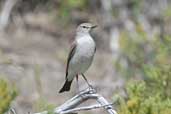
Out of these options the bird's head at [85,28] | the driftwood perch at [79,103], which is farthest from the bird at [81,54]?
the driftwood perch at [79,103]

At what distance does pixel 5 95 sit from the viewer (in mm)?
3115

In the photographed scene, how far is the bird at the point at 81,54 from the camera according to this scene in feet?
17.9

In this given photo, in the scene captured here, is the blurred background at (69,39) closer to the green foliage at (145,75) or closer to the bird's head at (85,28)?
the green foliage at (145,75)

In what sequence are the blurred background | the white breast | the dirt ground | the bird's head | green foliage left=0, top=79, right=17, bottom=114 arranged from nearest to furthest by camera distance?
green foliage left=0, top=79, right=17, bottom=114 → the white breast → the bird's head → the blurred background → the dirt ground

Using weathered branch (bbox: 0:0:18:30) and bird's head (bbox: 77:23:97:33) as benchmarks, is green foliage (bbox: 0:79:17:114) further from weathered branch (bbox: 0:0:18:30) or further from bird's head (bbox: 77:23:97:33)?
weathered branch (bbox: 0:0:18:30)

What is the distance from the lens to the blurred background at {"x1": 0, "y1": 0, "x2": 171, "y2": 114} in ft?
30.4

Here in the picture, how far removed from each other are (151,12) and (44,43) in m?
1.73

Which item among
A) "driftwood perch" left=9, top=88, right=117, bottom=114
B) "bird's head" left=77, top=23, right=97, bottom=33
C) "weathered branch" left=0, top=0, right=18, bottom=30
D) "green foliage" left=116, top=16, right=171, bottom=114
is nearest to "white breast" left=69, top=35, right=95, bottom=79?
"bird's head" left=77, top=23, right=97, bottom=33

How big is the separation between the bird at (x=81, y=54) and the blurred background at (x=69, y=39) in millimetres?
2354

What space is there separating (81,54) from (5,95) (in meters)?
2.44

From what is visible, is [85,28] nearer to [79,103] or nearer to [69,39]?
[79,103]

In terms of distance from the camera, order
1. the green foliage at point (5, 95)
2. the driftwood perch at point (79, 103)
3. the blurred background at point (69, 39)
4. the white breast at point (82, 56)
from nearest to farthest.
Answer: the green foliage at point (5, 95) < the driftwood perch at point (79, 103) < the white breast at point (82, 56) < the blurred background at point (69, 39)

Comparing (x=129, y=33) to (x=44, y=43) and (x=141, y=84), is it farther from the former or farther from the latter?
(x=141, y=84)

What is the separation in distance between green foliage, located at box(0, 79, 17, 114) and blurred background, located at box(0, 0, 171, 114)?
15.9 feet
